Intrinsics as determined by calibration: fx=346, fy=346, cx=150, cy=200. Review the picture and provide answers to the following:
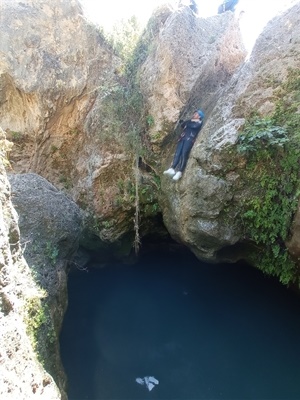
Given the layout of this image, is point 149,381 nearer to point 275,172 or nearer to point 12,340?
point 12,340

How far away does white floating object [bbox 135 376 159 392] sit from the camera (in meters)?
6.67

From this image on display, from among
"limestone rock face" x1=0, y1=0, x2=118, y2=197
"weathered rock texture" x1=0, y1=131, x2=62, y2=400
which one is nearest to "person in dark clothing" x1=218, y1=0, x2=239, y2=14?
"limestone rock face" x1=0, y1=0, x2=118, y2=197

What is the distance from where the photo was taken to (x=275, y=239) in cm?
654

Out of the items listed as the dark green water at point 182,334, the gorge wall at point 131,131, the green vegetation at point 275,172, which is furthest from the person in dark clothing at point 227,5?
the dark green water at point 182,334

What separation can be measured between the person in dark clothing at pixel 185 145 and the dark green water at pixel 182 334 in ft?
11.1

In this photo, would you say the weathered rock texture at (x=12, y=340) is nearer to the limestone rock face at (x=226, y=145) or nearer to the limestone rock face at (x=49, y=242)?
the limestone rock face at (x=49, y=242)

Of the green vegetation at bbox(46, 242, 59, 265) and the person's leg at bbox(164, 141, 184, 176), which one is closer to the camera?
the green vegetation at bbox(46, 242, 59, 265)

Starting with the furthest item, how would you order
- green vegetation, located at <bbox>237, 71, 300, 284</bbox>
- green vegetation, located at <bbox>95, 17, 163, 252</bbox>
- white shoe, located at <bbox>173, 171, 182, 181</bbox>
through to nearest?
green vegetation, located at <bbox>95, 17, 163, 252</bbox>
white shoe, located at <bbox>173, 171, 182, 181</bbox>
green vegetation, located at <bbox>237, 71, 300, 284</bbox>

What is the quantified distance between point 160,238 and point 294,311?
3912mm

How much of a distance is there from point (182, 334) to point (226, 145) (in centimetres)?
436

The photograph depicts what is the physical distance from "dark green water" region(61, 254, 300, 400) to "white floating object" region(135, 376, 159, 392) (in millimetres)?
84

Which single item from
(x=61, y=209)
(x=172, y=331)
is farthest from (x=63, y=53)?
(x=172, y=331)

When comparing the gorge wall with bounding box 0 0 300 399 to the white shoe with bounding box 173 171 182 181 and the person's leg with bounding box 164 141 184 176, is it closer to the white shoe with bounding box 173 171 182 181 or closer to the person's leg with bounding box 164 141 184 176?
the white shoe with bounding box 173 171 182 181

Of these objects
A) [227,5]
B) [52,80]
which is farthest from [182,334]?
[227,5]
